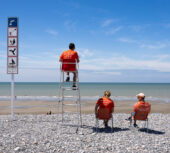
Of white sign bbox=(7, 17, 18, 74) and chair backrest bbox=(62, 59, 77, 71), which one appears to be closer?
chair backrest bbox=(62, 59, 77, 71)

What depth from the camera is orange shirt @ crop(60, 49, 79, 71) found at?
7.04 meters

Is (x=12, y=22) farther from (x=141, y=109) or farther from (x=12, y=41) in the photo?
(x=141, y=109)

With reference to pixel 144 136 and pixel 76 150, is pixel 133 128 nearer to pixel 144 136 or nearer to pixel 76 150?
pixel 144 136

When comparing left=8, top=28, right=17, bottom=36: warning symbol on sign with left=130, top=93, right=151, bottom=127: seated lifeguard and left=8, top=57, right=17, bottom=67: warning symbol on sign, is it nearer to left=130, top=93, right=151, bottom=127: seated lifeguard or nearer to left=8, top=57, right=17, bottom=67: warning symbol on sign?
left=8, top=57, right=17, bottom=67: warning symbol on sign

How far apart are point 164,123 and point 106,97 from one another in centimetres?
310

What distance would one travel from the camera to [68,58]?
704cm

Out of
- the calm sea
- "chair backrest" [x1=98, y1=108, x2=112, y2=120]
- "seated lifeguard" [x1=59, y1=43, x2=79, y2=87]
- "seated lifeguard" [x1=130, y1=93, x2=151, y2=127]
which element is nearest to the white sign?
"seated lifeguard" [x1=59, y1=43, x2=79, y2=87]

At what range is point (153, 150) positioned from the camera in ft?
16.0

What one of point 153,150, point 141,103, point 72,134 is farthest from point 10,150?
point 141,103

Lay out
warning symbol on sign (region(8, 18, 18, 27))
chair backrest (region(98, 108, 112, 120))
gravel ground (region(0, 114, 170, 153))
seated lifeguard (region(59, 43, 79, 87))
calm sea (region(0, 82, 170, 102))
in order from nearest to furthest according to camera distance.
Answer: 1. gravel ground (region(0, 114, 170, 153))
2. chair backrest (region(98, 108, 112, 120))
3. seated lifeguard (region(59, 43, 79, 87))
4. warning symbol on sign (region(8, 18, 18, 27))
5. calm sea (region(0, 82, 170, 102))

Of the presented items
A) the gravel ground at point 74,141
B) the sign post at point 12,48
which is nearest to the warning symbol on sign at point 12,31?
the sign post at point 12,48

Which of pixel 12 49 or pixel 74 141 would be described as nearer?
pixel 74 141

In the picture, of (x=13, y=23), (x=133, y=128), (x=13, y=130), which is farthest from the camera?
(x=13, y=23)

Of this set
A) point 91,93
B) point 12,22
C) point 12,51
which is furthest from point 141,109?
point 91,93
